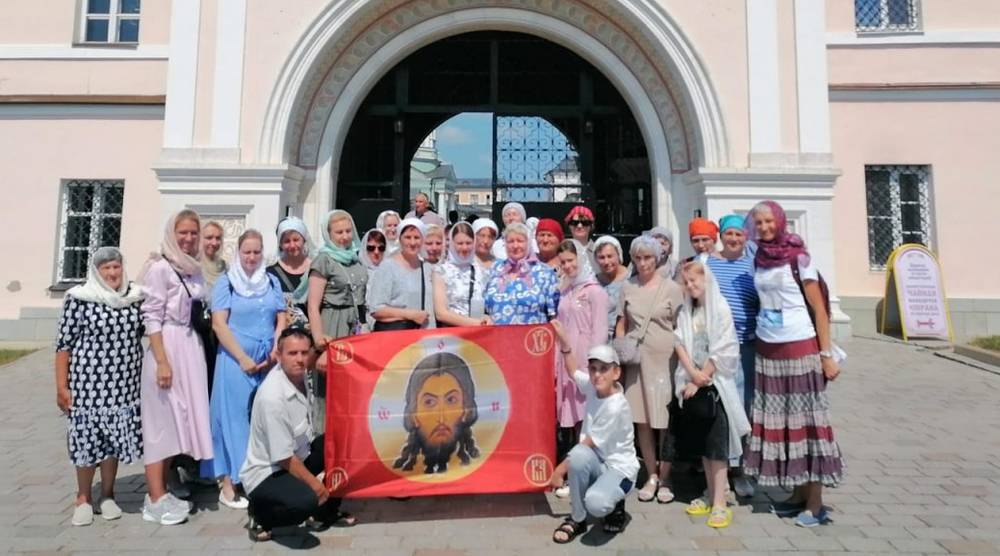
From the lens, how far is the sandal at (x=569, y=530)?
3131mm

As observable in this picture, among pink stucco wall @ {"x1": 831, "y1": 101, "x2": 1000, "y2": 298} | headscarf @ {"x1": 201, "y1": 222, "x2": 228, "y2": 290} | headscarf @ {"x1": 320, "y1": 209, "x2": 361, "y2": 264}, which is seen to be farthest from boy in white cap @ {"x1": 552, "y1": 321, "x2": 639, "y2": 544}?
pink stucco wall @ {"x1": 831, "y1": 101, "x2": 1000, "y2": 298}

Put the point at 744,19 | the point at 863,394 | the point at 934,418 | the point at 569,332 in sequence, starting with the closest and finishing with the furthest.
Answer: the point at 569,332 < the point at 934,418 < the point at 863,394 < the point at 744,19

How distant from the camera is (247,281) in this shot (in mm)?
3648

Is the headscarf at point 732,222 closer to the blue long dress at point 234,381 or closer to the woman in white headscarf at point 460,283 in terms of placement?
the woman in white headscarf at point 460,283

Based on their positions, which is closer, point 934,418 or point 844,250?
point 934,418

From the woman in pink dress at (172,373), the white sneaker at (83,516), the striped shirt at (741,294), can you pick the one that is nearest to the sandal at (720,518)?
the striped shirt at (741,294)

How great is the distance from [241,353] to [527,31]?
298 inches

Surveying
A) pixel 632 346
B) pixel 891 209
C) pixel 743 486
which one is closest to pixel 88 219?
pixel 632 346

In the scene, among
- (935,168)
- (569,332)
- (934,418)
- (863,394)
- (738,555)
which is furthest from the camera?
(935,168)

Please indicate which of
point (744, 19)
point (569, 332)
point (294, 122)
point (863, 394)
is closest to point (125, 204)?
point (294, 122)

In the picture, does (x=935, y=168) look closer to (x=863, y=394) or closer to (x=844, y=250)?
(x=844, y=250)

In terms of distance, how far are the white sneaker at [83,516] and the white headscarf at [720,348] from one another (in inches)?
137

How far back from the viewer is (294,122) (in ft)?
28.5

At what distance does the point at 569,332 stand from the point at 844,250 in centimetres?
808
